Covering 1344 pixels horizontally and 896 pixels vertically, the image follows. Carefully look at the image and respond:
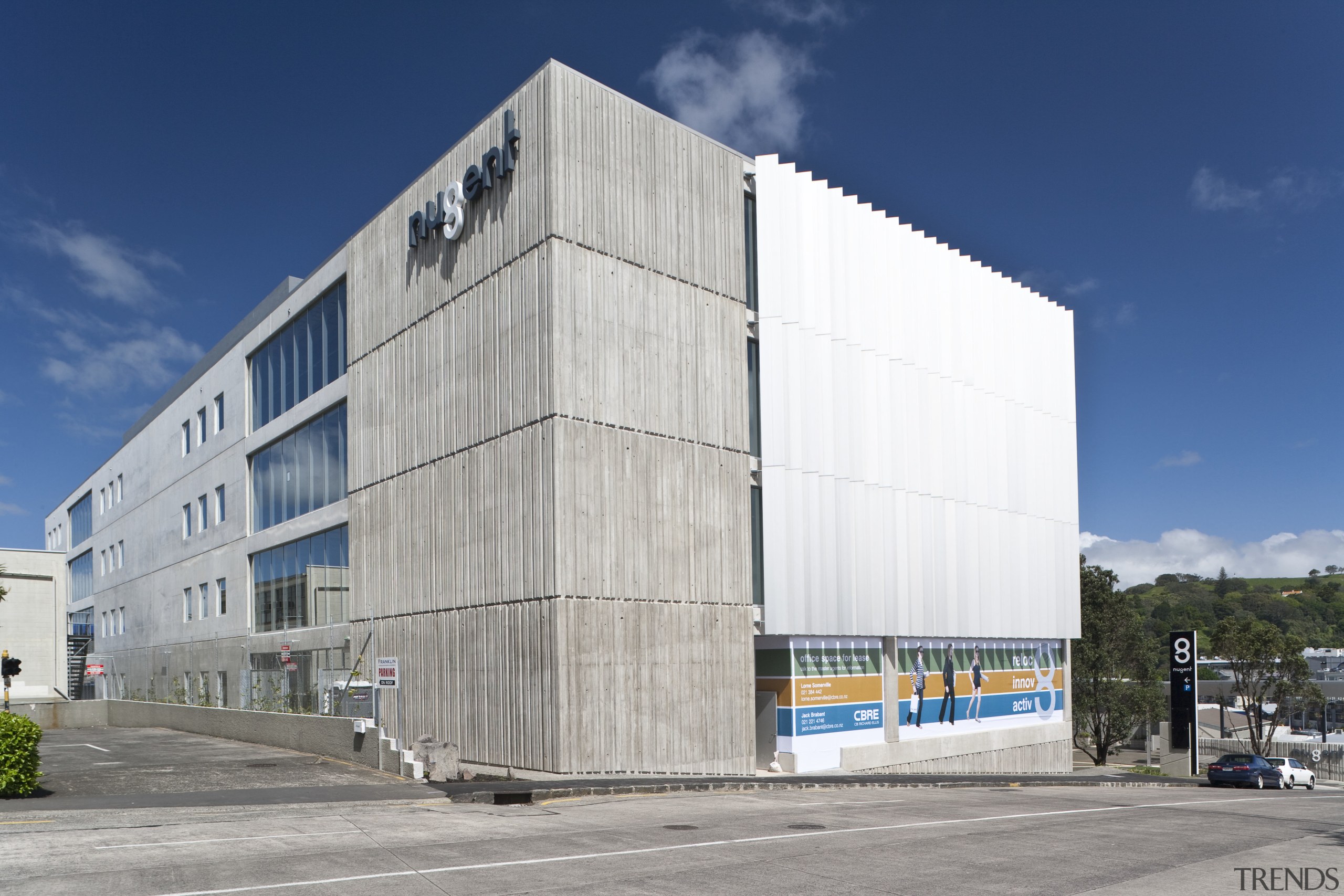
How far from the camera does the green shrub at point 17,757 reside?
19.8 metres

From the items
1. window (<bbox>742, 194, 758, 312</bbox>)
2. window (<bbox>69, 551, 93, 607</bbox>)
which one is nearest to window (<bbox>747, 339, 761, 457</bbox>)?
window (<bbox>742, 194, 758, 312</bbox>)

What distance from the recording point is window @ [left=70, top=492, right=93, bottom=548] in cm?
7150

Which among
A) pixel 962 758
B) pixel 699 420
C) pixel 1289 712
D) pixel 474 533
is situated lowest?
pixel 1289 712

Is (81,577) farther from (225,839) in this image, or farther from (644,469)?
(225,839)

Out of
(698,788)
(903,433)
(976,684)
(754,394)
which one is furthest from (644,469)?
(976,684)

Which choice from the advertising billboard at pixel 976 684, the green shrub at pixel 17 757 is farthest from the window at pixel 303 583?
the advertising billboard at pixel 976 684

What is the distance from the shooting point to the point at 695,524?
93.5 feet

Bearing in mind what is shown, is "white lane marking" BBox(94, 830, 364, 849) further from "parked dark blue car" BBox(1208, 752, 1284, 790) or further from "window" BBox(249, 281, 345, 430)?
"parked dark blue car" BBox(1208, 752, 1284, 790)

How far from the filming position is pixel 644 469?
27.5m

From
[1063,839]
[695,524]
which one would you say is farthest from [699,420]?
[1063,839]

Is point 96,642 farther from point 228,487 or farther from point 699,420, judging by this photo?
point 699,420

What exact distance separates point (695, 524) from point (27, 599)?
47379 millimetres

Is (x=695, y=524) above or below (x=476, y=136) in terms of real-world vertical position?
below

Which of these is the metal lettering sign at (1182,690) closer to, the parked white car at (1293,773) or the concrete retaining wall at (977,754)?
the parked white car at (1293,773)
